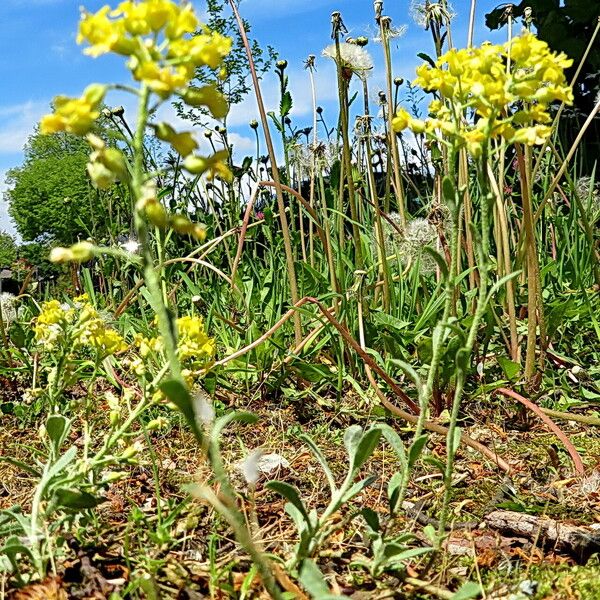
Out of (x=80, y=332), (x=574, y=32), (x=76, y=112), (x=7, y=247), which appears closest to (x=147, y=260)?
(x=76, y=112)

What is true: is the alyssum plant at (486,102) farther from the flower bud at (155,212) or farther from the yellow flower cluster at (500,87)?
the flower bud at (155,212)

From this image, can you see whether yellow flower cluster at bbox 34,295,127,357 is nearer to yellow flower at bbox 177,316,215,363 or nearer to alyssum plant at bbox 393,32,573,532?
yellow flower at bbox 177,316,215,363

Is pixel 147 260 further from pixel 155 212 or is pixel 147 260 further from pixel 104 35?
pixel 104 35

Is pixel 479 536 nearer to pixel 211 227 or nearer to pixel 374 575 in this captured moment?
pixel 374 575

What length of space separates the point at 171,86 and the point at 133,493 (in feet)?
3.77

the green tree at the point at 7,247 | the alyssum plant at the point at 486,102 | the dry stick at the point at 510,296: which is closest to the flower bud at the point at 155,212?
the alyssum plant at the point at 486,102

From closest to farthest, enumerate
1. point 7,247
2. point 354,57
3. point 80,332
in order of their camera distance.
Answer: point 80,332, point 354,57, point 7,247

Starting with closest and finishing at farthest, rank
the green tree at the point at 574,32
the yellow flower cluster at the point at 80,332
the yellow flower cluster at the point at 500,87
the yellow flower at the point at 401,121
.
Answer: the yellow flower cluster at the point at 500,87 < the yellow flower at the point at 401,121 < the yellow flower cluster at the point at 80,332 < the green tree at the point at 574,32

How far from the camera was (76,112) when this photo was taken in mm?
816

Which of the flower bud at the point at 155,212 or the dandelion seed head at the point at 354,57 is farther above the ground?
the dandelion seed head at the point at 354,57

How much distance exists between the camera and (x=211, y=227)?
3.89m

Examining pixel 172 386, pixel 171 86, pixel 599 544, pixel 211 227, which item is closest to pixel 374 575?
pixel 599 544

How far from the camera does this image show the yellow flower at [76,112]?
809mm

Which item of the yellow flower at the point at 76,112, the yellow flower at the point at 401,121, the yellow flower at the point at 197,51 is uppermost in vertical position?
the yellow flower at the point at 197,51
